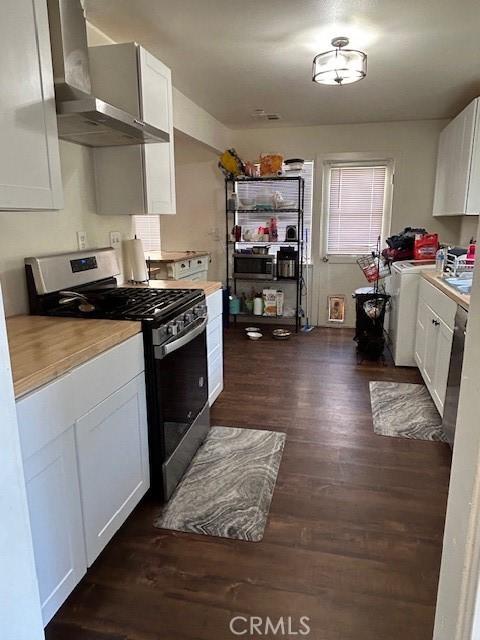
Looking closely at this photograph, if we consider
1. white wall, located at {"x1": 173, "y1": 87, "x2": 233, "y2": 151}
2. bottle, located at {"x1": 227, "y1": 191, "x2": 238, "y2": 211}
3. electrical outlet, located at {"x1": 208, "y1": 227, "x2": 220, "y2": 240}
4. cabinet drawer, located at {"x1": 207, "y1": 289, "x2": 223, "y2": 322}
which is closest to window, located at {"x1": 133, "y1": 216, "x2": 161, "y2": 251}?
electrical outlet, located at {"x1": 208, "y1": 227, "x2": 220, "y2": 240}

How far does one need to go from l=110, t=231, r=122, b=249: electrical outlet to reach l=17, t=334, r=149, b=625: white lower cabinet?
1234 millimetres

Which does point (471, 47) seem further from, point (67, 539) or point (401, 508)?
point (67, 539)

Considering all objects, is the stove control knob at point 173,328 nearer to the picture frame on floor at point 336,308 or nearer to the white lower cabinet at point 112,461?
the white lower cabinet at point 112,461

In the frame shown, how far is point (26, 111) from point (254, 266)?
3603mm

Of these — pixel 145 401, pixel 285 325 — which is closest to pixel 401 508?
pixel 145 401

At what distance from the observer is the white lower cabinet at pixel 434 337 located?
8.70ft

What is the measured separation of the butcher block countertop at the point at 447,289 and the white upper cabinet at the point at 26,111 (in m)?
1.81

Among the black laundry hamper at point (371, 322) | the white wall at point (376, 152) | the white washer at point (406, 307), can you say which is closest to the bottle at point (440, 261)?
the white washer at point (406, 307)

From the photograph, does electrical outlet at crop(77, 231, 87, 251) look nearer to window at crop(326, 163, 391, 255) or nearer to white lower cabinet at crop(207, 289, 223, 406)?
white lower cabinet at crop(207, 289, 223, 406)

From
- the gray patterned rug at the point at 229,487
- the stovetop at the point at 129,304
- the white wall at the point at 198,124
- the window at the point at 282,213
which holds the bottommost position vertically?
the gray patterned rug at the point at 229,487

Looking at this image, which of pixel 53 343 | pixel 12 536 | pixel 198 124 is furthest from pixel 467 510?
pixel 198 124

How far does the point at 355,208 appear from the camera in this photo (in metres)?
5.11

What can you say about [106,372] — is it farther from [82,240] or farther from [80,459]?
[82,240]

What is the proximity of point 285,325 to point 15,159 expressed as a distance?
419 cm
